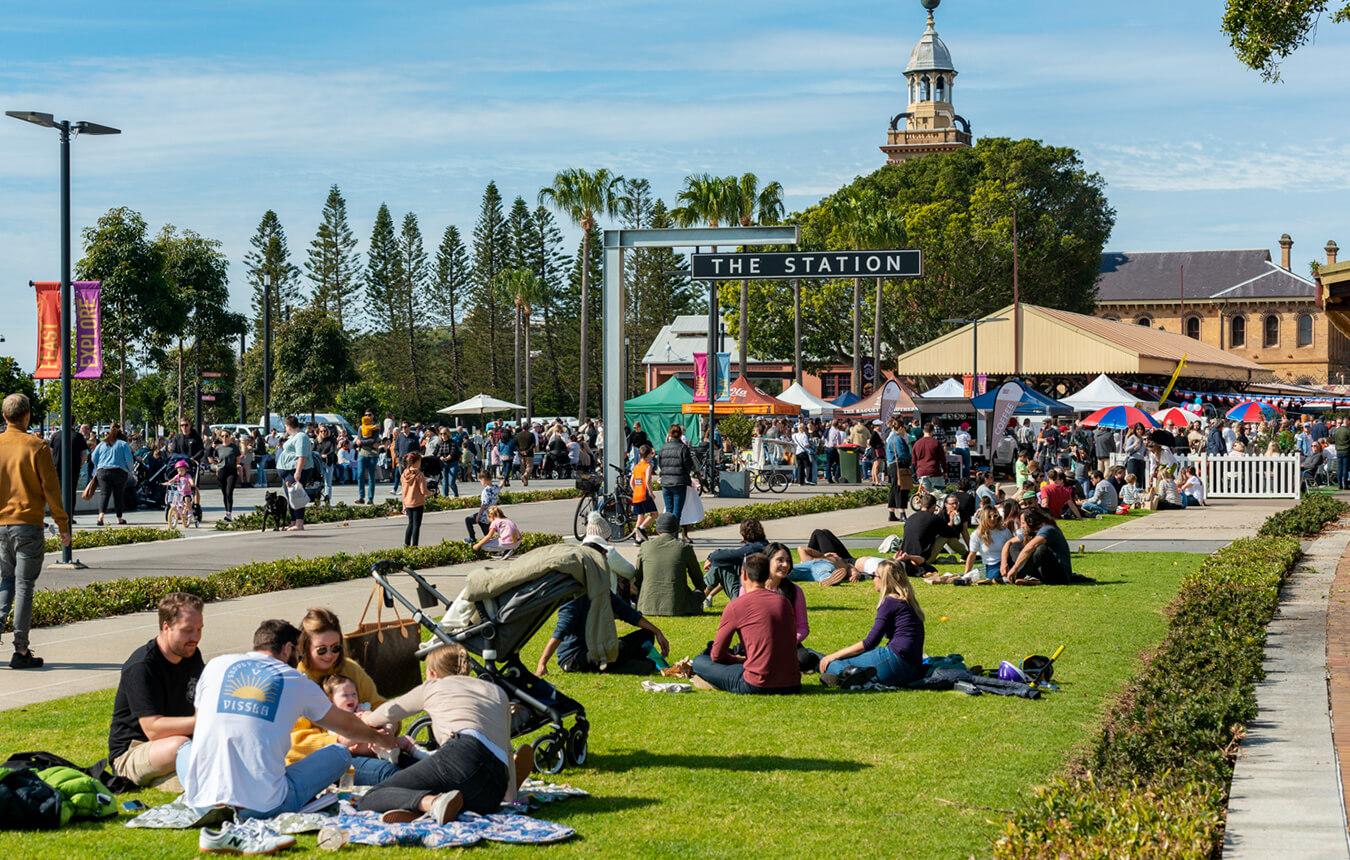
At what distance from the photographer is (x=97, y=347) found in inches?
819

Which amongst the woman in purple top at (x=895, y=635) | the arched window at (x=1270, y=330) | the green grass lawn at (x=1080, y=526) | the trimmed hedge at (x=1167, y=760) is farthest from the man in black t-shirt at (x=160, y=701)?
the arched window at (x=1270, y=330)

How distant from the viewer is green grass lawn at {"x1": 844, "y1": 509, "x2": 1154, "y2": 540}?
21.8 m

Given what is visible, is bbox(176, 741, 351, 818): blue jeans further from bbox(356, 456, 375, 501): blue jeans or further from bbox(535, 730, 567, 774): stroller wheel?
bbox(356, 456, 375, 501): blue jeans

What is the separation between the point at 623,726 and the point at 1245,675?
4.05 meters

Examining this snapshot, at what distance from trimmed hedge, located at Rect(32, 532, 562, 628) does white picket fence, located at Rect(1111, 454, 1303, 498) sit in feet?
60.5

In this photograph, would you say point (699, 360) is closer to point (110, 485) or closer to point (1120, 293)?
point (110, 485)

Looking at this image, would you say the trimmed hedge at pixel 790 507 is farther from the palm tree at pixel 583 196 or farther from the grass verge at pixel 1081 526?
the palm tree at pixel 583 196

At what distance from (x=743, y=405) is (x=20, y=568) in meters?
28.8

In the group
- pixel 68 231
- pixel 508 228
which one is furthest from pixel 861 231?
pixel 68 231

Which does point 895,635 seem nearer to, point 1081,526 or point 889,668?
point 889,668

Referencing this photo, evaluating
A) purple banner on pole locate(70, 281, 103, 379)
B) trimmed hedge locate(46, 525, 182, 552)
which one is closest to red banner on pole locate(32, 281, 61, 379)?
purple banner on pole locate(70, 281, 103, 379)

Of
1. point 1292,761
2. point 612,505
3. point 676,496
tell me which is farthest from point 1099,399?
point 1292,761

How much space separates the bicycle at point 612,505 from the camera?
20.6 meters

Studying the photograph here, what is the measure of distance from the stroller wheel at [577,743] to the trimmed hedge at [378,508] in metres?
13.8
